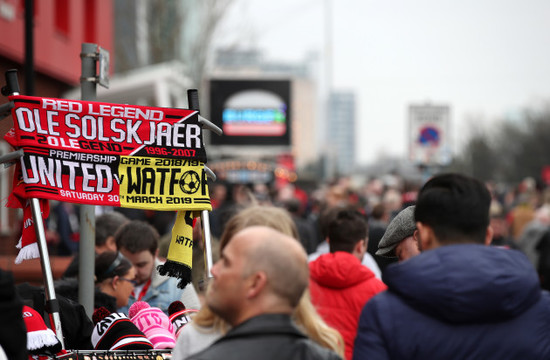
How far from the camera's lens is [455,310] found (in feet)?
10.3

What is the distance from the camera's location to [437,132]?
1406 cm

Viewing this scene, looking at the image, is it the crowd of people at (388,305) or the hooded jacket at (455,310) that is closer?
the crowd of people at (388,305)

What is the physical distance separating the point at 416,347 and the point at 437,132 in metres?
11.2

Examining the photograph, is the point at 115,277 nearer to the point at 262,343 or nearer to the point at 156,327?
the point at 156,327

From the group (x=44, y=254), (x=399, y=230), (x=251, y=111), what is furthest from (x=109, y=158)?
(x=251, y=111)

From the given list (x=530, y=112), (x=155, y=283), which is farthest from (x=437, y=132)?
(x=530, y=112)

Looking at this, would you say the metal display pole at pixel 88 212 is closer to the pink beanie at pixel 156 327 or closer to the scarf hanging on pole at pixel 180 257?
the scarf hanging on pole at pixel 180 257

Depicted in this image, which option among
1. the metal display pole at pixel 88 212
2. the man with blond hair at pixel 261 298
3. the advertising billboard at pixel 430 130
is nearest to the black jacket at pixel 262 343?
the man with blond hair at pixel 261 298

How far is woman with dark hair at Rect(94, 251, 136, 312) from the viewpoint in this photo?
596cm

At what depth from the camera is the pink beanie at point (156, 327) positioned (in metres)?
4.23

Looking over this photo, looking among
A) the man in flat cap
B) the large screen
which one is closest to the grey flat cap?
the man in flat cap

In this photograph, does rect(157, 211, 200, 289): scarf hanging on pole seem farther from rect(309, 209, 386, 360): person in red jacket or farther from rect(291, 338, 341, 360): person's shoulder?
rect(291, 338, 341, 360): person's shoulder

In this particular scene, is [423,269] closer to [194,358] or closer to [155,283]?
[194,358]

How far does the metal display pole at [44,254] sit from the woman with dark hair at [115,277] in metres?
1.24
